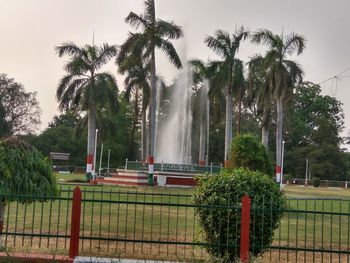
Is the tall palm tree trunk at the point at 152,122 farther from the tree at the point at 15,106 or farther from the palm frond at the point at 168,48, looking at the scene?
the tree at the point at 15,106

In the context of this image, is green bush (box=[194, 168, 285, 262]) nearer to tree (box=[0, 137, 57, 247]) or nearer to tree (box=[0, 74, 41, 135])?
tree (box=[0, 137, 57, 247])

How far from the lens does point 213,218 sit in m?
9.55

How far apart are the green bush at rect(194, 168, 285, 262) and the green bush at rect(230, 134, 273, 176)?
939 centimetres

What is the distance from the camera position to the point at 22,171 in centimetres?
966

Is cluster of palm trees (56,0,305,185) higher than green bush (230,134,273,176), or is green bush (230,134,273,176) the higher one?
cluster of palm trees (56,0,305,185)

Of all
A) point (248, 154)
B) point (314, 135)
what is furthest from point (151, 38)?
point (314, 135)

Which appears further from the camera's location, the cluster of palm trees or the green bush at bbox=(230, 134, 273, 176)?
the cluster of palm trees

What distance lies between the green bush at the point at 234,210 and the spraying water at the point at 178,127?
128 feet

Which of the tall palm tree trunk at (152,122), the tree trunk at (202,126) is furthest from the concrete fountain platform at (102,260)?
the tree trunk at (202,126)

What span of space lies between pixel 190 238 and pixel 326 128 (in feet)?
254

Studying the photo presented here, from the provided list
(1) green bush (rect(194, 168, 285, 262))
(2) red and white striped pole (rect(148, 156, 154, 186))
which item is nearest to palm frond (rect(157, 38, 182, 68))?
(2) red and white striped pole (rect(148, 156, 154, 186))

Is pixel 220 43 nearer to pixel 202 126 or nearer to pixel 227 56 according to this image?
pixel 227 56

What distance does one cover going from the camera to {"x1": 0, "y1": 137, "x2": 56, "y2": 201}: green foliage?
9484 millimetres

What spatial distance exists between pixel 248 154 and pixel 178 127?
29891 millimetres
